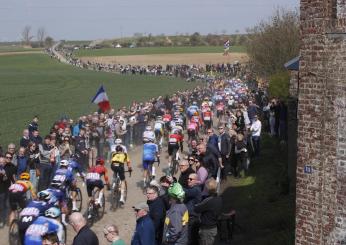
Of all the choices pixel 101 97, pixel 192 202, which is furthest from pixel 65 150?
pixel 192 202

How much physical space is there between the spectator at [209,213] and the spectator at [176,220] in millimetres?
740

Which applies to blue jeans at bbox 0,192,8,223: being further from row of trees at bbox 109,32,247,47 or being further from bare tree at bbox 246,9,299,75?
row of trees at bbox 109,32,247,47

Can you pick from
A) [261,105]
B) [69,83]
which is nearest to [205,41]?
[69,83]

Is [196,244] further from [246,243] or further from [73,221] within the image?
[73,221]

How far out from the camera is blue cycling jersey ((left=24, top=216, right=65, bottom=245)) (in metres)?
9.81

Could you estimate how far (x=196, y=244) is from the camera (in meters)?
11.1

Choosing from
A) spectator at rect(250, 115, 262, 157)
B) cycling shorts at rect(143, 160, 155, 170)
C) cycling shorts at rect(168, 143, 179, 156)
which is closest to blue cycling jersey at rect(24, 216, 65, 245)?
cycling shorts at rect(143, 160, 155, 170)

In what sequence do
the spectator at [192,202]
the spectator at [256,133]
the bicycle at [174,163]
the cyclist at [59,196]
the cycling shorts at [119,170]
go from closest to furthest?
the spectator at [192,202] → the cyclist at [59,196] → the cycling shorts at [119,170] → the bicycle at [174,163] → the spectator at [256,133]

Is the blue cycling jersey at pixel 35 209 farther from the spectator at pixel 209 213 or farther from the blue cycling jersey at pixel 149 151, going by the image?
the blue cycling jersey at pixel 149 151

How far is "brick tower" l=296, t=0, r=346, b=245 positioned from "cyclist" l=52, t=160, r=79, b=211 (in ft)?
19.8

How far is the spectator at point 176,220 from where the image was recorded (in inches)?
370

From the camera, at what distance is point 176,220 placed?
938cm

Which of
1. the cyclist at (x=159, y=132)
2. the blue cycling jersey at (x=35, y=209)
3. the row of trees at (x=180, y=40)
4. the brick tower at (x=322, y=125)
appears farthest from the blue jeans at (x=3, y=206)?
the row of trees at (x=180, y=40)

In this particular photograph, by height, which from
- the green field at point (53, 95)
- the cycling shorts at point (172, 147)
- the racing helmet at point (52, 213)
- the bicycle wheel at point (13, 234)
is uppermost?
the racing helmet at point (52, 213)
